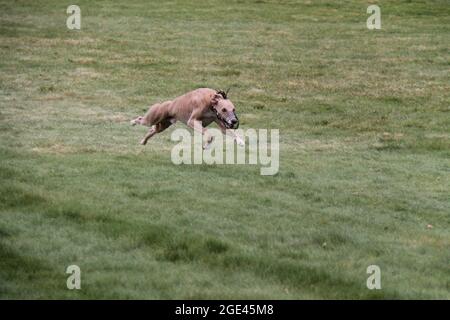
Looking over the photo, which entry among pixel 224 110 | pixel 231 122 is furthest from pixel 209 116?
pixel 231 122

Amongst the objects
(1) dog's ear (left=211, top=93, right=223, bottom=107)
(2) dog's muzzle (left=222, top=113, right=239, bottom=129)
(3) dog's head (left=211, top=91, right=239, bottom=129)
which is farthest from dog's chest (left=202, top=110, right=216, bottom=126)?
(2) dog's muzzle (left=222, top=113, right=239, bottom=129)

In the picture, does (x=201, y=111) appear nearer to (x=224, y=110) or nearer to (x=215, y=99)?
(x=215, y=99)

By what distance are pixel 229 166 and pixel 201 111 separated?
8.80ft

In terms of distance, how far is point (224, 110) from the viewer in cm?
1692

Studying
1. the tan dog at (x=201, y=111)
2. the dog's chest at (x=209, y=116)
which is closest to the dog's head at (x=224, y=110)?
the tan dog at (x=201, y=111)

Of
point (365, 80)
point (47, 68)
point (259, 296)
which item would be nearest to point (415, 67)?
point (365, 80)

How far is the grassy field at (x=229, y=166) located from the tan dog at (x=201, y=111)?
117cm

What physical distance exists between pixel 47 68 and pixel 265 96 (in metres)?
9.70

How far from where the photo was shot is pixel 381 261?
12.8 meters

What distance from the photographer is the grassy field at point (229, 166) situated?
12.3m

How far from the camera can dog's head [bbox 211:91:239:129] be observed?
16.9 meters

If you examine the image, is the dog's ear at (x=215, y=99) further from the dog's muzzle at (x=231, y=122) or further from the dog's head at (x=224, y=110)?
the dog's muzzle at (x=231, y=122)
